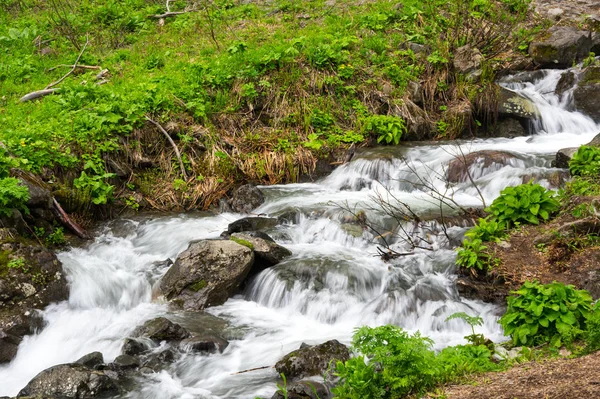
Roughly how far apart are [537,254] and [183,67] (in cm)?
909

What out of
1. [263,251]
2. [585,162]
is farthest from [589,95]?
[263,251]

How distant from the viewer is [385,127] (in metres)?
12.8

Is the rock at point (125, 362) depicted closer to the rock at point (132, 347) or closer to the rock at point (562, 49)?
the rock at point (132, 347)

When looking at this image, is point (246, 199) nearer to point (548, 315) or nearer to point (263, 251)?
point (263, 251)

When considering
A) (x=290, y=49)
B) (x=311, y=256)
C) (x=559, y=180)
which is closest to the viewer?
(x=311, y=256)

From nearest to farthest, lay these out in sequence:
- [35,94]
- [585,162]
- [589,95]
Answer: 1. [585,162]
2. [35,94]
3. [589,95]

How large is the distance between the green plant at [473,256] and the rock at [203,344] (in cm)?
303

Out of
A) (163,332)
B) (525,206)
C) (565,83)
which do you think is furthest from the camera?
(565,83)

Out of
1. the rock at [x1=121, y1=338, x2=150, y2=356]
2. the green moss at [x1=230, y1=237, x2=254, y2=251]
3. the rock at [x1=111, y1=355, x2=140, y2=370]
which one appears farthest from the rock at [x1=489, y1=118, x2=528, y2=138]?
the rock at [x1=111, y1=355, x2=140, y2=370]

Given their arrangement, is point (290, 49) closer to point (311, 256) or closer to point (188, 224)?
point (188, 224)

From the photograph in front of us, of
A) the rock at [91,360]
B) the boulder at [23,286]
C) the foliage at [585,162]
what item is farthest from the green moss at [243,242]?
the foliage at [585,162]

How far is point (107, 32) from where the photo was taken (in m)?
17.3

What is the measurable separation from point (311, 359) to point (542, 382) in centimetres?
251

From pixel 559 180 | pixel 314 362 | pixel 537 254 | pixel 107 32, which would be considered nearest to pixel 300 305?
pixel 314 362
